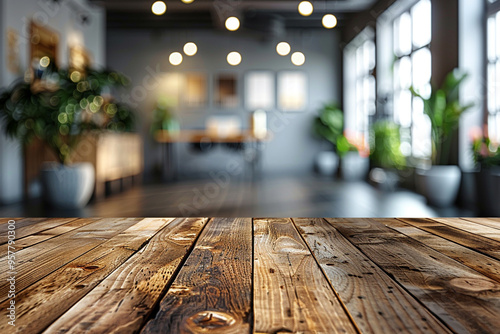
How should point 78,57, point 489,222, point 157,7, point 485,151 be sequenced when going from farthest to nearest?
point 78,57 → point 485,151 → point 157,7 → point 489,222

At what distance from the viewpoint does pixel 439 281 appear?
814 mm

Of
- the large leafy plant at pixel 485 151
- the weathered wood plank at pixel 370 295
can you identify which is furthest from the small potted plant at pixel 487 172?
the weathered wood plank at pixel 370 295

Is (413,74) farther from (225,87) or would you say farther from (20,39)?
(20,39)

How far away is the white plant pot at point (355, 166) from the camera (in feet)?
26.8

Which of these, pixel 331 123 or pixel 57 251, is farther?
pixel 331 123

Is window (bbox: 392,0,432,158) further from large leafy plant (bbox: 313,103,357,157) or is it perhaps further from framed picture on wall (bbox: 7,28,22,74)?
framed picture on wall (bbox: 7,28,22,74)

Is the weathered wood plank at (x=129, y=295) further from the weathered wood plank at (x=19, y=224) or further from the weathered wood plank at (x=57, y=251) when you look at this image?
the weathered wood plank at (x=19, y=224)

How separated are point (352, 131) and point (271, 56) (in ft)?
7.83

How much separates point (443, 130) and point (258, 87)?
19.4ft

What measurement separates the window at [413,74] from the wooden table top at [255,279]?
16.4 feet

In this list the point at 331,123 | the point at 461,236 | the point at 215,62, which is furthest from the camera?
the point at 215,62

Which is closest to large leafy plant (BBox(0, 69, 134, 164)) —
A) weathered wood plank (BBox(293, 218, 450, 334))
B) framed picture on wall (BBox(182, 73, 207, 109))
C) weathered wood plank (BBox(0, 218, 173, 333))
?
weathered wood plank (BBox(0, 218, 173, 333))

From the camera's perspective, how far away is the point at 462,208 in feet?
15.1

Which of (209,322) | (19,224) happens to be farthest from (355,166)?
(209,322)
